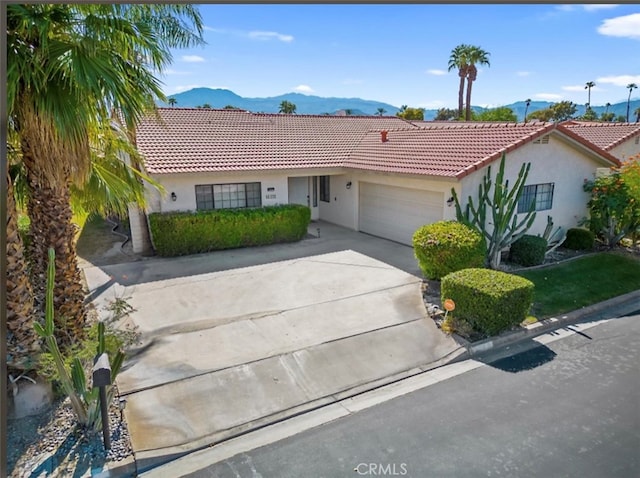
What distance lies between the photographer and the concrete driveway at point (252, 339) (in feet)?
19.8

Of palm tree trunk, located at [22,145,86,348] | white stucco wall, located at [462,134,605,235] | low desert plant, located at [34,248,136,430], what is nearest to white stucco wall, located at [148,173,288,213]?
palm tree trunk, located at [22,145,86,348]

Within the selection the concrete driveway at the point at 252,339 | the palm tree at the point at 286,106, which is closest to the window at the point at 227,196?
the concrete driveway at the point at 252,339

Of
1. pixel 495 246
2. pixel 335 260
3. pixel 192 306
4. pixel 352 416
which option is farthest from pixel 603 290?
pixel 192 306

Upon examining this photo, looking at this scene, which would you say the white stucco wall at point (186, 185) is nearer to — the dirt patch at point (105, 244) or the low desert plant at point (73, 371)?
the dirt patch at point (105, 244)

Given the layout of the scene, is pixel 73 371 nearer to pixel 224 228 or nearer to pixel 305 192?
pixel 224 228

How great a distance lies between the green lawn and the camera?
399 inches

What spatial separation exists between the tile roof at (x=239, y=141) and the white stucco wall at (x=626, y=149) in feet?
41.8

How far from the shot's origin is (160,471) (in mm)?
5086

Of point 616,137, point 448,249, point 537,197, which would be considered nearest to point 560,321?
point 448,249

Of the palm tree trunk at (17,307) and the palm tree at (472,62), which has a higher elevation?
the palm tree at (472,62)

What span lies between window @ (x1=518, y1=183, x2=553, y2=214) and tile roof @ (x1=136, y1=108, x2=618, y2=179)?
179 centimetres

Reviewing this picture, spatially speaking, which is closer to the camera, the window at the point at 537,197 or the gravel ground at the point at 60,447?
the gravel ground at the point at 60,447

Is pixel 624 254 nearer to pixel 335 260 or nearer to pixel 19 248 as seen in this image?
pixel 335 260

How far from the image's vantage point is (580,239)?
1502cm
